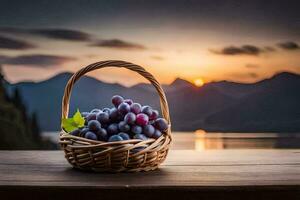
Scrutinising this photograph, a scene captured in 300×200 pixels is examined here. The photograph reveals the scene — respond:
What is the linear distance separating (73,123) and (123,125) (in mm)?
152

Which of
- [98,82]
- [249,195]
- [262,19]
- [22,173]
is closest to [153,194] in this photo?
[249,195]

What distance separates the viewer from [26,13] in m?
3.64

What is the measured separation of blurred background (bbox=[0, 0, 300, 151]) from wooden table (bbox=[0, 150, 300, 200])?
2.05 meters

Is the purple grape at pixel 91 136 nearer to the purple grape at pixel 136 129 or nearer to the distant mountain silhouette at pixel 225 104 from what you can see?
the purple grape at pixel 136 129

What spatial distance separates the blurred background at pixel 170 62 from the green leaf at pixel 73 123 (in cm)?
210

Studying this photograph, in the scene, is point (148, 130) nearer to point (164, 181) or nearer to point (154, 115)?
point (154, 115)

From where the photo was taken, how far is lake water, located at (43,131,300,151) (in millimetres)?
3668

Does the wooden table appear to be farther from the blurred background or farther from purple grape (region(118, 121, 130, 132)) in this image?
the blurred background

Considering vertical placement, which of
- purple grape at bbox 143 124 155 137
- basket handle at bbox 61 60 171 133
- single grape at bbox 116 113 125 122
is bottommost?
purple grape at bbox 143 124 155 137

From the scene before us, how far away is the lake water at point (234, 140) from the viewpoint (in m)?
3.67

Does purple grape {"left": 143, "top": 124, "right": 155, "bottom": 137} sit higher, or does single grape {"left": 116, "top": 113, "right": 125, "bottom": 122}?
single grape {"left": 116, "top": 113, "right": 125, "bottom": 122}

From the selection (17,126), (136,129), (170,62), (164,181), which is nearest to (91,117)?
(136,129)

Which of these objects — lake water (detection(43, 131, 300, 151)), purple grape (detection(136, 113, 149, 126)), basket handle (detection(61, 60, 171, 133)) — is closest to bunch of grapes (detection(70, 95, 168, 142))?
purple grape (detection(136, 113, 149, 126))

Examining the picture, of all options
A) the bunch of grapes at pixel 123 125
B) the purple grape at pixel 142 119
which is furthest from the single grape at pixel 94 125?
the purple grape at pixel 142 119
